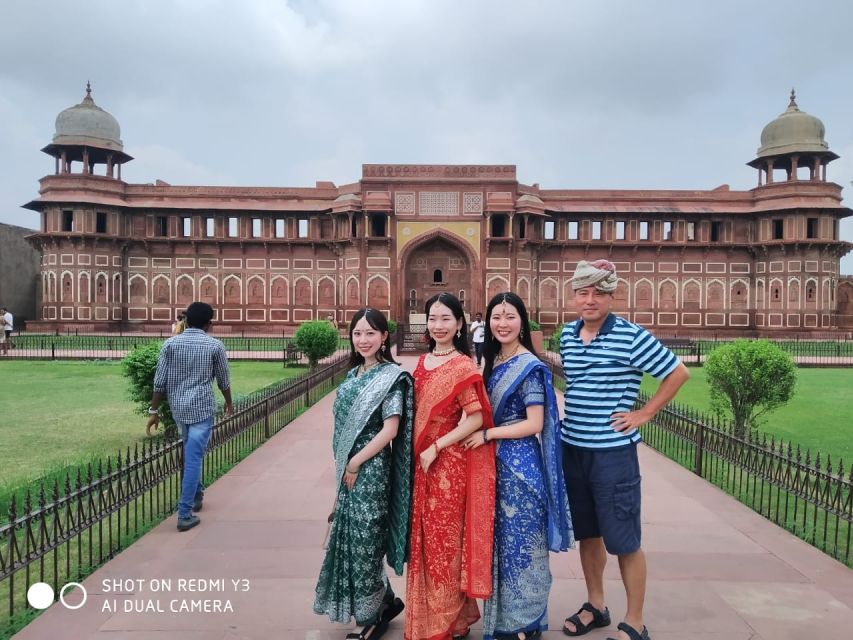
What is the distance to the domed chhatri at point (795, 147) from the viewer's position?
27.4 metres

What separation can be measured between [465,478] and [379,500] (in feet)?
1.39

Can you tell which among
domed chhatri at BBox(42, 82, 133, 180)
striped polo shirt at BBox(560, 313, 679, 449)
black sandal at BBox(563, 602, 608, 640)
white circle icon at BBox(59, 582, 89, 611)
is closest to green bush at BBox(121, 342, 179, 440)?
white circle icon at BBox(59, 582, 89, 611)

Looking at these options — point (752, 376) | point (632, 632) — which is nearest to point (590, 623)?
point (632, 632)

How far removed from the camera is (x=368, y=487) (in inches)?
107

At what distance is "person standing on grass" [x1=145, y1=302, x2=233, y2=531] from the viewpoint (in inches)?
169

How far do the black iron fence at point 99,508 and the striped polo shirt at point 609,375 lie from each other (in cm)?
270

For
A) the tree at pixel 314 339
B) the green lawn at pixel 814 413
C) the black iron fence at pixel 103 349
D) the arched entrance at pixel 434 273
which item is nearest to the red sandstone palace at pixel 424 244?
the arched entrance at pixel 434 273

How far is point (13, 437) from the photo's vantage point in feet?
23.8

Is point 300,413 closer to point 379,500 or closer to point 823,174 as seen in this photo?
point 379,500

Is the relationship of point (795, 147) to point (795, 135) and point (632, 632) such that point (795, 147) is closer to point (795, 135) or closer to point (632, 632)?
point (795, 135)

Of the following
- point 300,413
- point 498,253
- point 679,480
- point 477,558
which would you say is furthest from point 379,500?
point 498,253

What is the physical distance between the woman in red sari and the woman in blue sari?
8 cm

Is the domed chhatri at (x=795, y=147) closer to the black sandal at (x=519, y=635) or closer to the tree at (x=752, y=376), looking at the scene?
the tree at (x=752, y=376)

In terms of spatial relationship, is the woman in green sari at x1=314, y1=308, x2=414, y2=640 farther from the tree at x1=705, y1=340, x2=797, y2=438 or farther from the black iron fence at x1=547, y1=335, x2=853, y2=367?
the black iron fence at x1=547, y1=335, x2=853, y2=367
